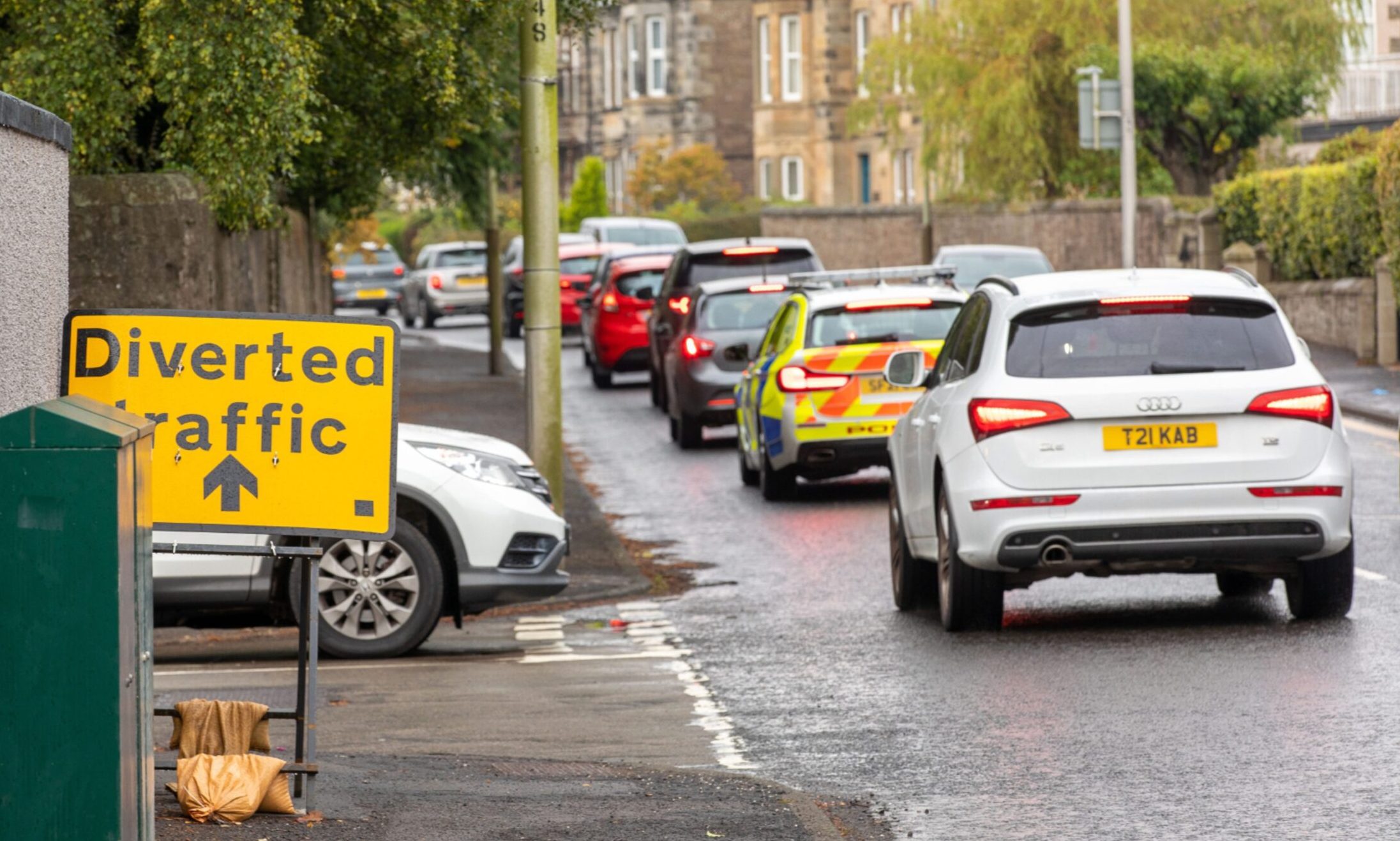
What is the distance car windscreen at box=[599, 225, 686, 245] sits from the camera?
51.3 meters

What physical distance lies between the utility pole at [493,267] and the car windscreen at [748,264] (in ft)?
18.0

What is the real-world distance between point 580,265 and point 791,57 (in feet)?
129

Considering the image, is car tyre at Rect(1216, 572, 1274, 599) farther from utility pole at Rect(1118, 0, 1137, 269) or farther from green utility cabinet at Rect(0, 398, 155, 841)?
utility pole at Rect(1118, 0, 1137, 269)

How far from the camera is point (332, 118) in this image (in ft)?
58.9

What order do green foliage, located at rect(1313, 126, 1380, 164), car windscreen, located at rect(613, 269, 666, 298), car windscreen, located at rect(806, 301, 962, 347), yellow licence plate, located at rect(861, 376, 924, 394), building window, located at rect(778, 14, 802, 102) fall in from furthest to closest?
building window, located at rect(778, 14, 802, 102), green foliage, located at rect(1313, 126, 1380, 164), car windscreen, located at rect(613, 269, 666, 298), car windscreen, located at rect(806, 301, 962, 347), yellow licence plate, located at rect(861, 376, 924, 394)

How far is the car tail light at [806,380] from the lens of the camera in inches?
743

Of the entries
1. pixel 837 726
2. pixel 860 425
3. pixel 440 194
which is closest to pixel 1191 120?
pixel 440 194

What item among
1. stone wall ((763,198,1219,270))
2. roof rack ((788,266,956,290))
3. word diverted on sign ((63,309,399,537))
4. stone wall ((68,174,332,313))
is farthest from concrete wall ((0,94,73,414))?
stone wall ((763,198,1219,270))

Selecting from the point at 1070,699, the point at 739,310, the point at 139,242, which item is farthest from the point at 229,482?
the point at 739,310

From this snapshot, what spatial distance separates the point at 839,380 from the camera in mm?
18875

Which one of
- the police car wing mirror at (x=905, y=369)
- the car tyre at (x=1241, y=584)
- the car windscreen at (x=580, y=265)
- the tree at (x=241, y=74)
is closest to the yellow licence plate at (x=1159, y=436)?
the police car wing mirror at (x=905, y=369)

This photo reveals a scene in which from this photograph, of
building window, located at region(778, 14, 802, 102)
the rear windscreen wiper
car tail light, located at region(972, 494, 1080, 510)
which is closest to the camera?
car tail light, located at region(972, 494, 1080, 510)

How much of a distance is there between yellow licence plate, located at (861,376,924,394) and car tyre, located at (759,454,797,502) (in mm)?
863

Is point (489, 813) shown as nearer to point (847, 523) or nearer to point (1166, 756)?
point (1166, 756)
